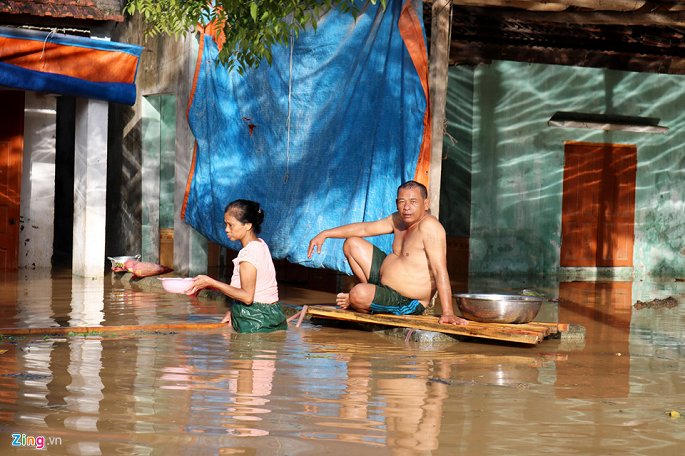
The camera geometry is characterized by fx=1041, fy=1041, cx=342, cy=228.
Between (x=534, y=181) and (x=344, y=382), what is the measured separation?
10801mm

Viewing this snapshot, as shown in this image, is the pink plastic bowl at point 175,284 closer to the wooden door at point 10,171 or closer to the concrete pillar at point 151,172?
the concrete pillar at point 151,172

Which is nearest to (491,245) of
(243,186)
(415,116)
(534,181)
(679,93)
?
(534,181)

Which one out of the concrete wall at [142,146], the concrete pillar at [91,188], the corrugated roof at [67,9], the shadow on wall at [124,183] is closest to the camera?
the concrete wall at [142,146]

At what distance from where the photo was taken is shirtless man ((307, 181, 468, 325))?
8.38 m

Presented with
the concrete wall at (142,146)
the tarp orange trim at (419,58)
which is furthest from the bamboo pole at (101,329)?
the concrete wall at (142,146)

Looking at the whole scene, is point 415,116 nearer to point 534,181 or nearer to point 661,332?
point 661,332

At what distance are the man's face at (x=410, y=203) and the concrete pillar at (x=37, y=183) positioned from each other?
7640mm

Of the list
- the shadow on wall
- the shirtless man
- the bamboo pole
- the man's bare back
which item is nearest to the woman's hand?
the bamboo pole

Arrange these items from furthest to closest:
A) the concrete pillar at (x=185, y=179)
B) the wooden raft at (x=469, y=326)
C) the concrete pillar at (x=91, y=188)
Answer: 1. the concrete pillar at (x=91, y=188)
2. the concrete pillar at (x=185, y=179)
3. the wooden raft at (x=469, y=326)

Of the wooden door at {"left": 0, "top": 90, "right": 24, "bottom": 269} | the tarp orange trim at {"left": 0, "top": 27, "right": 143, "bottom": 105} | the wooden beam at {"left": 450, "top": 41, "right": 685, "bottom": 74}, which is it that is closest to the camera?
the tarp orange trim at {"left": 0, "top": 27, "right": 143, "bottom": 105}

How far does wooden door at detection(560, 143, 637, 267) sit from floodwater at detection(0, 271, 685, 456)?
718 cm

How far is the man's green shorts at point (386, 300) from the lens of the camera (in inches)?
335

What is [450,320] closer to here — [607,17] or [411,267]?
[411,267]

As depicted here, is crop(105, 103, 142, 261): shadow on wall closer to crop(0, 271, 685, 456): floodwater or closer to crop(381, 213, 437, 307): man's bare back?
crop(0, 271, 685, 456): floodwater
